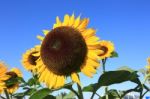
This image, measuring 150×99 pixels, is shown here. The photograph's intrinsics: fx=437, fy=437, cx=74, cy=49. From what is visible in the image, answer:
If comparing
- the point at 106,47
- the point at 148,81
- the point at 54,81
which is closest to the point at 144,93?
the point at 148,81

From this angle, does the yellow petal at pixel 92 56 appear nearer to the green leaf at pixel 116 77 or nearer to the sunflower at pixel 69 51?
the sunflower at pixel 69 51

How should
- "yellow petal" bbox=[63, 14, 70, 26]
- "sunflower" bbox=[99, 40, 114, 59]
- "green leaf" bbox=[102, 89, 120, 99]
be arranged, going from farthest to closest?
"sunflower" bbox=[99, 40, 114, 59], "green leaf" bbox=[102, 89, 120, 99], "yellow petal" bbox=[63, 14, 70, 26]

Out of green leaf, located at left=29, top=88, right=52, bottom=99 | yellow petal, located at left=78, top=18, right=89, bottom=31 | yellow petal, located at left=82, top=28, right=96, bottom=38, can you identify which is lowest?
green leaf, located at left=29, top=88, right=52, bottom=99

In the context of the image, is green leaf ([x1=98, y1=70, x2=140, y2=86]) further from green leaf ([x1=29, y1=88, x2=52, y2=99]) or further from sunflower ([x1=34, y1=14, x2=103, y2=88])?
green leaf ([x1=29, y1=88, x2=52, y2=99])

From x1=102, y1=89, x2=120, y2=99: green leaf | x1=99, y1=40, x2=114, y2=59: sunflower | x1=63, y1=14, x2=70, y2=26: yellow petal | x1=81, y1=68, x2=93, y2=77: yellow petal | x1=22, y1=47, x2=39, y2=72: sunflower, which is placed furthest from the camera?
x1=22, y1=47, x2=39, y2=72: sunflower

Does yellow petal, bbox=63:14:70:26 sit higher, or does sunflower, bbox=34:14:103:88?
yellow petal, bbox=63:14:70:26

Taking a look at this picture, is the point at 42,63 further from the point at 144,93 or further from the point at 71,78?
the point at 144,93

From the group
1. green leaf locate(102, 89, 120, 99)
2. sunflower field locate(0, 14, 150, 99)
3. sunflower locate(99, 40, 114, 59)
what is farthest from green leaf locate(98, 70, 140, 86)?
sunflower locate(99, 40, 114, 59)

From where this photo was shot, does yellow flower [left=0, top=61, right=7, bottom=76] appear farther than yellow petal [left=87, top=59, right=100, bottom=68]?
Yes

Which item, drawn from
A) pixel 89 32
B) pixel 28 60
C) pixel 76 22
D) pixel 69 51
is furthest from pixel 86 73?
pixel 28 60
